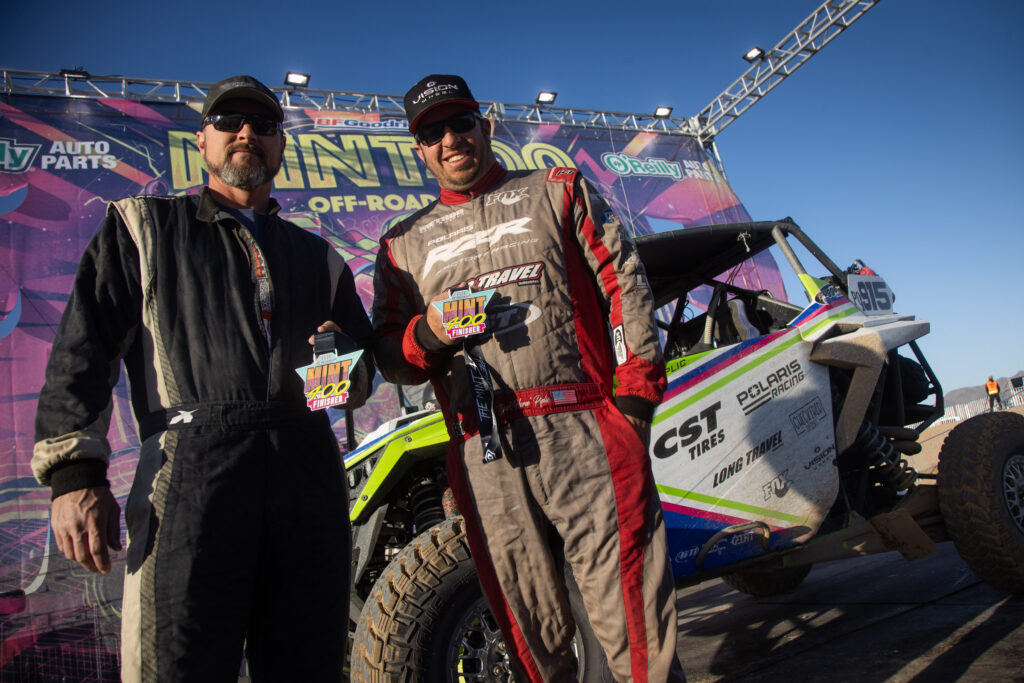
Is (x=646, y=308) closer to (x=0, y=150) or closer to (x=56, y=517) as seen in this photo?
(x=56, y=517)

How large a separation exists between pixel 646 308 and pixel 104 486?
131 cm

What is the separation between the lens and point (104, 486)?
1279 millimetres

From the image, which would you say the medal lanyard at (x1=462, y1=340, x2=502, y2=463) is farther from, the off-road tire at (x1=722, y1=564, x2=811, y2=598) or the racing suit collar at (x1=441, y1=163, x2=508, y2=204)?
the off-road tire at (x1=722, y1=564, x2=811, y2=598)

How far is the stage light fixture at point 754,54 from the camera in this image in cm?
1281

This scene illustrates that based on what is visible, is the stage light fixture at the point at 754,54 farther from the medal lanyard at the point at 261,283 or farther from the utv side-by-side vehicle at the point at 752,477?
the medal lanyard at the point at 261,283

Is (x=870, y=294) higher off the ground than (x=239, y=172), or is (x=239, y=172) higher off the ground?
(x=239, y=172)

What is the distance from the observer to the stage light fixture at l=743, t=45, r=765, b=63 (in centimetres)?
1281

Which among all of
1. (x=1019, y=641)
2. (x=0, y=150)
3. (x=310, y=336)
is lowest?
(x=1019, y=641)

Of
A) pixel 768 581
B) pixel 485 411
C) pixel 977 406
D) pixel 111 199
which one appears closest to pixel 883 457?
pixel 768 581

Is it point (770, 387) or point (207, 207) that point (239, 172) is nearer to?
point (207, 207)

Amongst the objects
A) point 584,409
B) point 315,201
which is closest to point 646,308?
point 584,409

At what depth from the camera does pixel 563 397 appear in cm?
168

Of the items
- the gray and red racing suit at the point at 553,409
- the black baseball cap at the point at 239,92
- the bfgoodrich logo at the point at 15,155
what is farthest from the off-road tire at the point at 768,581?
the bfgoodrich logo at the point at 15,155

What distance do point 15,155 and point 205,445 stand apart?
9787 millimetres
